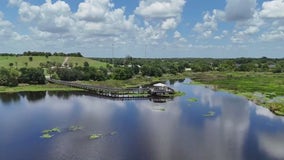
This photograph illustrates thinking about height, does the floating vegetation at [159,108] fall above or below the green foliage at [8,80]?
below

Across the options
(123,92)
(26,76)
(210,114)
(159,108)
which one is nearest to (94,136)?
(159,108)

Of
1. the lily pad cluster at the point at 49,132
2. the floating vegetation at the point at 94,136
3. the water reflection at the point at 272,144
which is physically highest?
the floating vegetation at the point at 94,136

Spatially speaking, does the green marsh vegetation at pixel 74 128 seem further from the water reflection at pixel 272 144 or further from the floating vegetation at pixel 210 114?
the water reflection at pixel 272 144

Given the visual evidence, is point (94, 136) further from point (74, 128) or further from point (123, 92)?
point (123, 92)

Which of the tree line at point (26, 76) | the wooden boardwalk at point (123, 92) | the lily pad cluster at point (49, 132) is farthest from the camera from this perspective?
the tree line at point (26, 76)

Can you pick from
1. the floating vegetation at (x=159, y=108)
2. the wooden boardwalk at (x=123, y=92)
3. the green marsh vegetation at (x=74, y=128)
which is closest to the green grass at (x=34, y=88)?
the wooden boardwalk at (x=123, y=92)

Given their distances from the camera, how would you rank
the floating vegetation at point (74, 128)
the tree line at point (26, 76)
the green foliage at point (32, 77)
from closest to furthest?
the floating vegetation at point (74, 128)
the tree line at point (26, 76)
the green foliage at point (32, 77)

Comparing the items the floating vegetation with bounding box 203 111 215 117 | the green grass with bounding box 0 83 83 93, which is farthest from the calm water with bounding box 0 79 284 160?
the green grass with bounding box 0 83 83 93

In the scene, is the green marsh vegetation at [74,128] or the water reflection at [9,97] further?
the water reflection at [9,97]

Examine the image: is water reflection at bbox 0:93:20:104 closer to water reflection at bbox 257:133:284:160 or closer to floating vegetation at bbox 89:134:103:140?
floating vegetation at bbox 89:134:103:140
